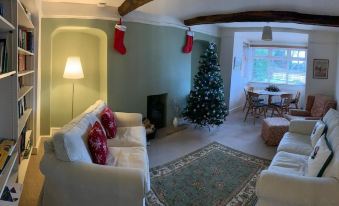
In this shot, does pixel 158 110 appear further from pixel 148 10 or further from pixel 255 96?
pixel 255 96

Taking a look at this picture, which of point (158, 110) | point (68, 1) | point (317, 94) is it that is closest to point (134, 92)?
point (158, 110)

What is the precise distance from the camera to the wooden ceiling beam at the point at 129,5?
12.2 ft

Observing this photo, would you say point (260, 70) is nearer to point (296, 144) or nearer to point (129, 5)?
point (296, 144)

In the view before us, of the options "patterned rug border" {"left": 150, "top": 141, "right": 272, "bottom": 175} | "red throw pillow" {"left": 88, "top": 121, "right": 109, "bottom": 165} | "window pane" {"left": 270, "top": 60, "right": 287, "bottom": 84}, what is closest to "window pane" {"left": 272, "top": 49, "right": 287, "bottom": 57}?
"window pane" {"left": 270, "top": 60, "right": 287, "bottom": 84}

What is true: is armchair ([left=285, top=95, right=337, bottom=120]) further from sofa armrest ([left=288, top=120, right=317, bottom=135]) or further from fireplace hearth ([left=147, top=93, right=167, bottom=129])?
fireplace hearth ([left=147, top=93, right=167, bottom=129])

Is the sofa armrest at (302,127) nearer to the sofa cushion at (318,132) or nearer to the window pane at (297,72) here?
the sofa cushion at (318,132)

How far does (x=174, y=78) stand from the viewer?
6.02 metres

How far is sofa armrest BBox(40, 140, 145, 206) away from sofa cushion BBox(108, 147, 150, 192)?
A: 15.6 inches

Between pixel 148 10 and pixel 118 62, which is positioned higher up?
pixel 148 10

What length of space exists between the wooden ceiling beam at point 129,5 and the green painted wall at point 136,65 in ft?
1.13

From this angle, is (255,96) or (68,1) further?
(255,96)

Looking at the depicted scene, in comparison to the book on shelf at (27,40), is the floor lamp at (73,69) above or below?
below

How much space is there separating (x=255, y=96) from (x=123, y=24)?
403cm

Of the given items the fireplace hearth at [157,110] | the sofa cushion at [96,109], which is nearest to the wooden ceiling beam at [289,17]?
the fireplace hearth at [157,110]
